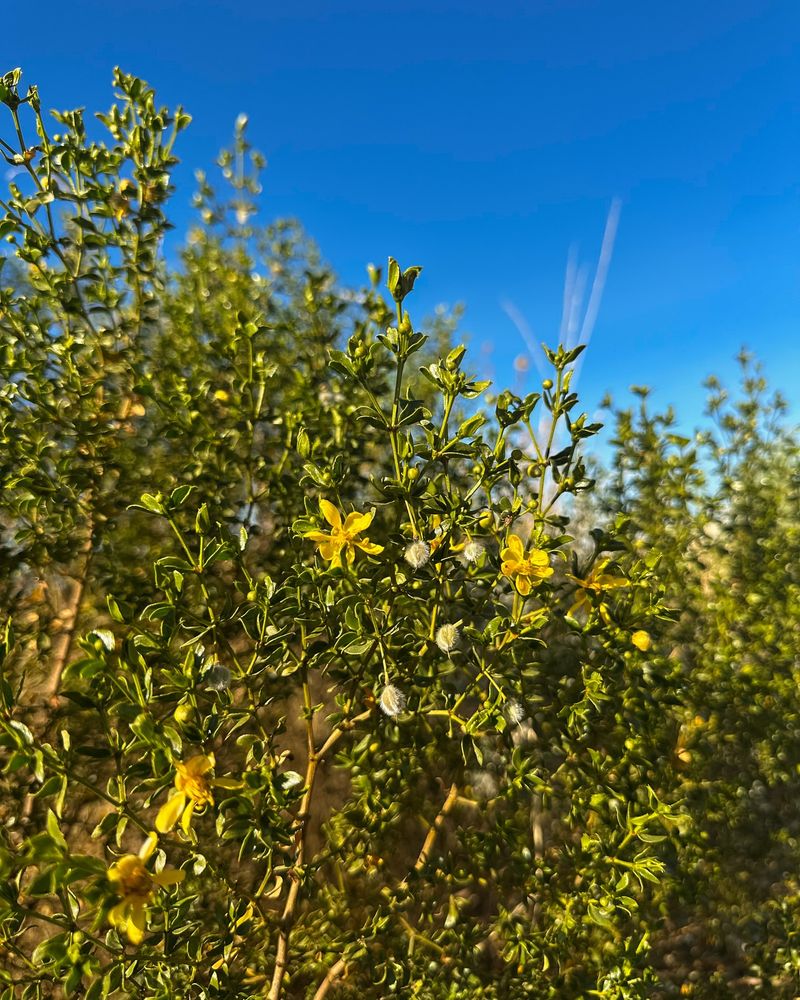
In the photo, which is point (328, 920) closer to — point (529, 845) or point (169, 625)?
point (529, 845)

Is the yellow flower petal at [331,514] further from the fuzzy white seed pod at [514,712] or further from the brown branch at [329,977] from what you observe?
the brown branch at [329,977]

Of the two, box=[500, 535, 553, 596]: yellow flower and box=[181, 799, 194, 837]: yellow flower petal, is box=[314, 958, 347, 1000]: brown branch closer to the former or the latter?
box=[181, 799, 194, 837]: yellow flower petal

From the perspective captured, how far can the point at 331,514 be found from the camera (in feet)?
3.62

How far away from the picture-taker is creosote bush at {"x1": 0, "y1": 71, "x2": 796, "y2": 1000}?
0.97 meters

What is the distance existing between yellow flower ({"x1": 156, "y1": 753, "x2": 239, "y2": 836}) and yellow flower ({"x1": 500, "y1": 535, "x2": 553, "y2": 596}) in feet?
2.10

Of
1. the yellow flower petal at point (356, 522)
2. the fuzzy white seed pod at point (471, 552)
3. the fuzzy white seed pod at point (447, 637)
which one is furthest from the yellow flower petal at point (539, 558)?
the yellow flower petal at point (356, 522)

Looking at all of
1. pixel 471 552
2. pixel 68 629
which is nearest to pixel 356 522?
pixel 471 552

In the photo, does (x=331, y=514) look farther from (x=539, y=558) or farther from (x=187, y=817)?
(x=187, y=817)

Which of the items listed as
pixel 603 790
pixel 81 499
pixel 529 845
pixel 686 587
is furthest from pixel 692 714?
pixel 81 499

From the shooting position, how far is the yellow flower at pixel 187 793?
89 cm

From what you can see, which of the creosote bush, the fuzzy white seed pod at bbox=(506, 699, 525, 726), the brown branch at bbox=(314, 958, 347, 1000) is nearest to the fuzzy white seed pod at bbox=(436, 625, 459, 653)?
the creosote bush

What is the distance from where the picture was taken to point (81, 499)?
6.05 feet

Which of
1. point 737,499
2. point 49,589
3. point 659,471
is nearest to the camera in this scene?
point 49,589

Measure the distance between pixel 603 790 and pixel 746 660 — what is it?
145 centimetres
